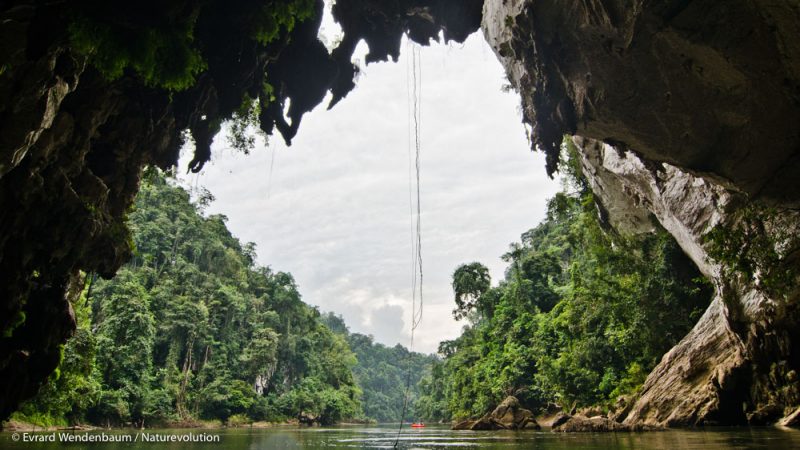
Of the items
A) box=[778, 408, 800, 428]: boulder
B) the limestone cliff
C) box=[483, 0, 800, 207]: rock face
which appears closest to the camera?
box=[483, 0, 800, 207]: rock face

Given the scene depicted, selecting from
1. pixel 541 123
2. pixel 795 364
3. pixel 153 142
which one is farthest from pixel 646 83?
pixel 153 142

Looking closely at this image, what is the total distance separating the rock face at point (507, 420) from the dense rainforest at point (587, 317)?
2.45 meters

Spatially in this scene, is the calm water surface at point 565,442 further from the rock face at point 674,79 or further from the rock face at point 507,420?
the rock face at point 507,420

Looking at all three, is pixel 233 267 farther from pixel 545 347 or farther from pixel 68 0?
pixel 68 0

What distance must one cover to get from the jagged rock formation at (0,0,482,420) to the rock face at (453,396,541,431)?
20.7m

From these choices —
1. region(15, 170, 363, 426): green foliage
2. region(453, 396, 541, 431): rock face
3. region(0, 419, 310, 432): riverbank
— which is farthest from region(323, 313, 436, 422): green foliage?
region(453, 396, 541, 431): rock face

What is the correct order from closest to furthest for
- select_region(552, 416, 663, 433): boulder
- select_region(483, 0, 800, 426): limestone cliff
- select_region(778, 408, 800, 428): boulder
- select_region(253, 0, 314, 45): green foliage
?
select_region(483, 0, 800, 426): limestone cliff
select_region(253, 0, 314, 45): green foliage
select_region(778, 408, 800, 428): boulder
select_region(552, 416, 663, 433): boulder

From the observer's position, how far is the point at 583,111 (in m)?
10.6

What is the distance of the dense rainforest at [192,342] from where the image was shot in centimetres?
3322

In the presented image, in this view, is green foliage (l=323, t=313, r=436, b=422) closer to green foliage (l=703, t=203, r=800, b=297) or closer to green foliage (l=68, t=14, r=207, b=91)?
green foliage (l=703, t=203, r=800, b=297)

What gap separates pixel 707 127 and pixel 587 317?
16399mm

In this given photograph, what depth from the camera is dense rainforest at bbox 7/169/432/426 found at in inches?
1308

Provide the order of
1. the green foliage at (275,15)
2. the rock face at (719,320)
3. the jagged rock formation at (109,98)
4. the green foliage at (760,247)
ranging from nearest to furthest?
the jagged rock formation at (109,98) → the green foliage at (275,15) → the green foliage at (760,247) → the rock face at (719,320)

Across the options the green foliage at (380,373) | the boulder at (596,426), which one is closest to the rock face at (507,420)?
the boulder at (596,426)
